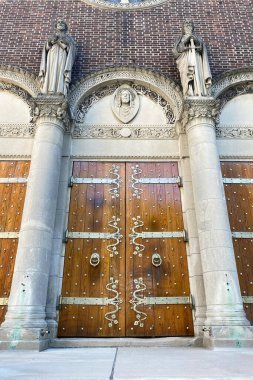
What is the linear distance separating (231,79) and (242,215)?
3.92m

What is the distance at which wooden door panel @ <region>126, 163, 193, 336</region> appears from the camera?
596 centimetres

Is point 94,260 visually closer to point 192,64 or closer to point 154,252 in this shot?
point 154,252

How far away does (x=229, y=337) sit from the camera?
16.2 ft

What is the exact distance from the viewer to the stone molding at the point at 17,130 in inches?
305

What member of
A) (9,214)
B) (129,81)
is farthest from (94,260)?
(129,81)

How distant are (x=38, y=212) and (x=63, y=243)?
100 centimetres

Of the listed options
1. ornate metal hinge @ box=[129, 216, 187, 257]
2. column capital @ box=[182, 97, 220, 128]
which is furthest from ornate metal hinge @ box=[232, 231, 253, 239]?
column capital @ box=[182, 97, 220, 128]

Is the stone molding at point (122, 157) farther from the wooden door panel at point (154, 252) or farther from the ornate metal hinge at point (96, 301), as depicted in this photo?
the ornate metal hinge at point (96, 301)

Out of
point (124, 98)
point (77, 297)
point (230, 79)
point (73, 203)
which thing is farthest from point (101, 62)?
point (77, 297)

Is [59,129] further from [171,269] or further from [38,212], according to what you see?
[171,269]

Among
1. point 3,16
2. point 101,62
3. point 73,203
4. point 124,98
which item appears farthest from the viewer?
point 3,16

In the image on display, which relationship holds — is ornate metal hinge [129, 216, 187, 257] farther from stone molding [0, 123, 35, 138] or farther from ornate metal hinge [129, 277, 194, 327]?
stone molding [0, 123, 35, 138]

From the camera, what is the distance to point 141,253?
21.5 feet

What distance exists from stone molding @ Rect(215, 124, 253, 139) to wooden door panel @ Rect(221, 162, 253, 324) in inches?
30.3
